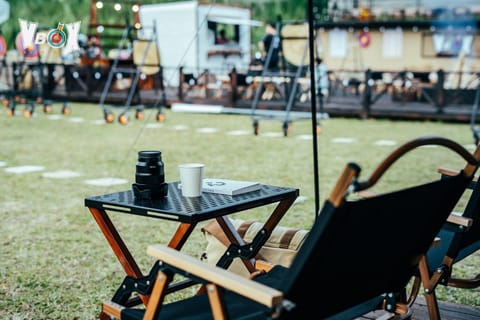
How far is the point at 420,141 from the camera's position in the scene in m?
2.24

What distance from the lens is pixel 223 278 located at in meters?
2.11

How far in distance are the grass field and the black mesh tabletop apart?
1.02 meters

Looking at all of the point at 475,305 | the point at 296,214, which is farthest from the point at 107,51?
the point at 475,305

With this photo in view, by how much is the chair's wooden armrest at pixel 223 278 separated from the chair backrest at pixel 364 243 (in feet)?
0.32

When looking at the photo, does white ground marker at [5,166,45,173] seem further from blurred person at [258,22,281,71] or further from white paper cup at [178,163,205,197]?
white paper cup at [178,163,205,197]

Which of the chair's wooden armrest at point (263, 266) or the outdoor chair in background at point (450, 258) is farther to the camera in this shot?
the chair's wooden armrest at point (263, 266)

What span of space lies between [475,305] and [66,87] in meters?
17.1

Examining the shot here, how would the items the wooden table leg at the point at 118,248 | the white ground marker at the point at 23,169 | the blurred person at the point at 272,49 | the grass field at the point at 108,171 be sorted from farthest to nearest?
the blurred person at the point at 272,49 → the white ground marker at the point at 23,169 → the grass field at the point at 108,171 → the wooden table leg at the point at 118,248

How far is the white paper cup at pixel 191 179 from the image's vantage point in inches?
121

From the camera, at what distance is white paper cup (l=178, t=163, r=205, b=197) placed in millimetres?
3070

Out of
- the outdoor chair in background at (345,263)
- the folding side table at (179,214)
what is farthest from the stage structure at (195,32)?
the outdoor chair in background at (345,263)

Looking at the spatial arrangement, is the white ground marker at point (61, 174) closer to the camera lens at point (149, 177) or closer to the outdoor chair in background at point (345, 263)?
the camera lens at point (149, 177)

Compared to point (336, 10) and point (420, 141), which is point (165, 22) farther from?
point (420, 141)

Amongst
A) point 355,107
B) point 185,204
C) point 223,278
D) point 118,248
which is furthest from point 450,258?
point 355,107
